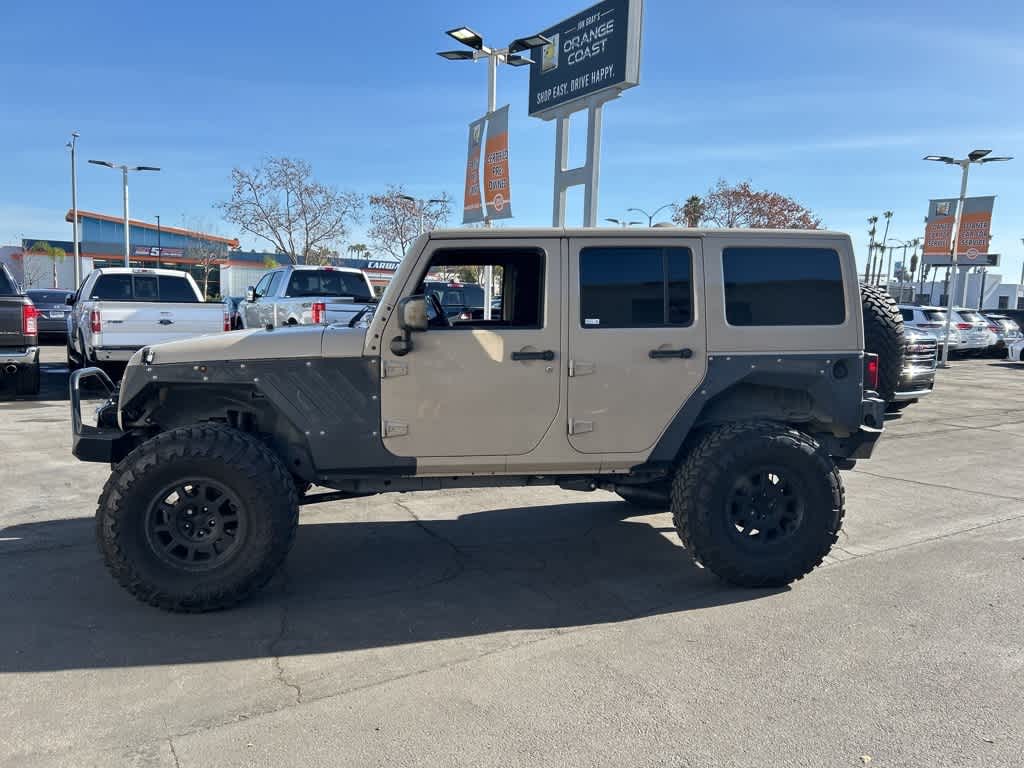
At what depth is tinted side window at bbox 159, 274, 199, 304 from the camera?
13.1 m

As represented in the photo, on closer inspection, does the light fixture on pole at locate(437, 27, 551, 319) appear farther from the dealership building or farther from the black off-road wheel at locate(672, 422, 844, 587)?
the dealership building

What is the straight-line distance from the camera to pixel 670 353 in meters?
4.53

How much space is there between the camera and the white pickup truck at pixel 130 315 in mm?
11281

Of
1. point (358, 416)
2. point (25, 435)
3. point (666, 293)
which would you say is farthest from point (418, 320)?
point (25, 435)

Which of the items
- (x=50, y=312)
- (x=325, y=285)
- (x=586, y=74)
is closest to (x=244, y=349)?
(x=325, y=285)

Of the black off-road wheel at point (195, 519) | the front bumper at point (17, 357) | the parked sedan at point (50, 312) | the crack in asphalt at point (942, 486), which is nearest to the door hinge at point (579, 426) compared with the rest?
the black off-road wheel at point (195, 519)

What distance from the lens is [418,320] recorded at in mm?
4152

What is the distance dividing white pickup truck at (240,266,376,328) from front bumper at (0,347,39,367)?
3.45m

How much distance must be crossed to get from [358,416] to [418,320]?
0.66m

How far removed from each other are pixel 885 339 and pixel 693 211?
1690 inches

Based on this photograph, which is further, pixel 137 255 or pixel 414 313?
pixel 137 255

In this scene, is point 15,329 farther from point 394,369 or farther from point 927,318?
point 927,318

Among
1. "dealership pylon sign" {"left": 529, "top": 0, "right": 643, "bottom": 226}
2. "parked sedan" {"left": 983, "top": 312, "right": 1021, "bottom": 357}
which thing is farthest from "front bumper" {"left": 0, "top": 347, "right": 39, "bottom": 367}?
"parked sedan" {"left": 983, "top": 312, "right": 1021, "bottom": 357}

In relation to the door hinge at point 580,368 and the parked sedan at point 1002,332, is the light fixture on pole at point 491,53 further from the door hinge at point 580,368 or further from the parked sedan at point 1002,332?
the parked sedan at point 1002,332
